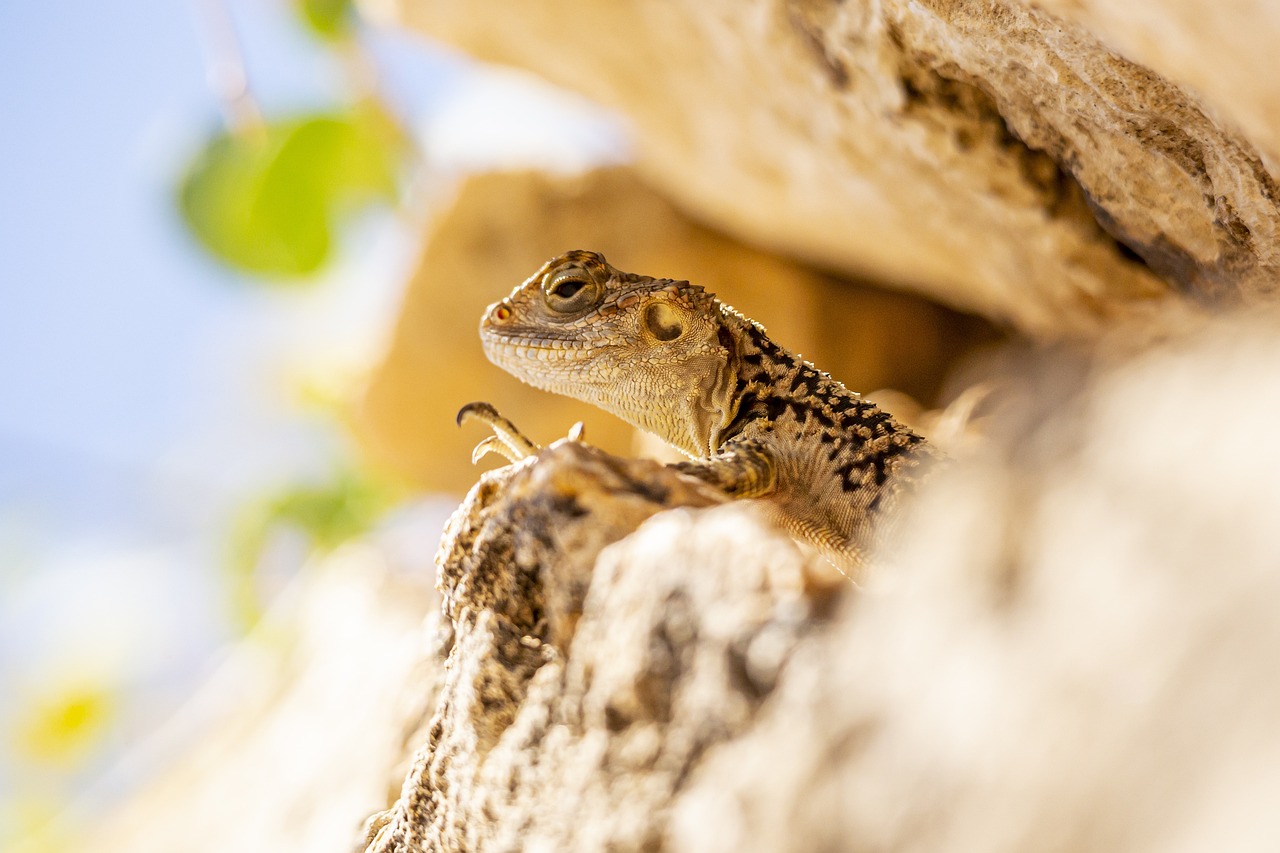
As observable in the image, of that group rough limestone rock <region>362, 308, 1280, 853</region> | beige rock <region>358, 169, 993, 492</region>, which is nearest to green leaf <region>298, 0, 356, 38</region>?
beige rock <region>358, 169, 993, 492</region>

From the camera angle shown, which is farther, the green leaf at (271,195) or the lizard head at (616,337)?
the green leaf at (271,195)

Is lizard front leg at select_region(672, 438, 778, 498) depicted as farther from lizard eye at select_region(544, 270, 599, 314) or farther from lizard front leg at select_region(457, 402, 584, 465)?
lizard eye at select_region(544, 270, 599, 314)

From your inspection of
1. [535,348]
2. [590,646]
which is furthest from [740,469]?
[590,646]

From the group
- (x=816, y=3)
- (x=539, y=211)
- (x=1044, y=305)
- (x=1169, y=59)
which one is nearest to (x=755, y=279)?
(x=539, y=211)

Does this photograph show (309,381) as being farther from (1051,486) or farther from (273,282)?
(1051,486)

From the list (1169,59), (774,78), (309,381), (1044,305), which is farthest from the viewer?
(309,381)

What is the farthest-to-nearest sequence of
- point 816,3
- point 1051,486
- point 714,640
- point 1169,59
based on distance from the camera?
point 816,3 → point 1169,59 → point 714,640 → point 1051,486

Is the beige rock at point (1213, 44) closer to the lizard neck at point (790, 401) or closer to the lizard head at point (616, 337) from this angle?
the lizard neck at point (790, 401)

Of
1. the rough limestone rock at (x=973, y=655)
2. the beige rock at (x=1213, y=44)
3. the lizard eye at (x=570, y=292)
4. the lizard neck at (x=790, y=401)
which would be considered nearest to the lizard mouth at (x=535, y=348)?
the lizard eye at (x=570, y=292)
